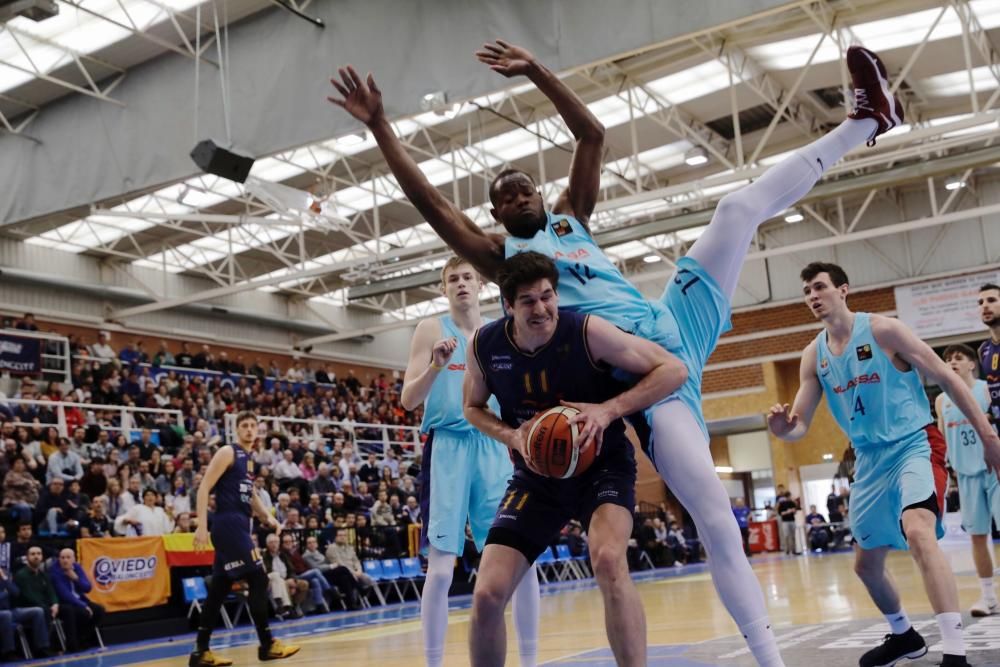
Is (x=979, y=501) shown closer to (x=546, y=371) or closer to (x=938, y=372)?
(x=938, y=372)

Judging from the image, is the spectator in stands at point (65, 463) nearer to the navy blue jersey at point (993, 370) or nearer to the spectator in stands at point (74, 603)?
the spectator in stands at point (74, 603)

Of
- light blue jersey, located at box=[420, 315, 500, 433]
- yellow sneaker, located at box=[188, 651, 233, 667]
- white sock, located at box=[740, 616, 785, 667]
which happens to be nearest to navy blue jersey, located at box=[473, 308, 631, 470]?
white sock, located at box=[740, 616, 785, 667]

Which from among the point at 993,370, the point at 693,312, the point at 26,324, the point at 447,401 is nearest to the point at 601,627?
the point at 993,370

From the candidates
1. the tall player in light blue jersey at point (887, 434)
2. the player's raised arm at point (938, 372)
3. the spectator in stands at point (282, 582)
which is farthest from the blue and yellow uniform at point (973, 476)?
the spectator in stands at point (282, 582)

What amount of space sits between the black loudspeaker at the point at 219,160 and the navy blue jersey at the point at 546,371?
907cm

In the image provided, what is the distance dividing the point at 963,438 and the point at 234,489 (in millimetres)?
6042

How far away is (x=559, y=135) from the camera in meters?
24.1

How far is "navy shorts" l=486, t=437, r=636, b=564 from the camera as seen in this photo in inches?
150

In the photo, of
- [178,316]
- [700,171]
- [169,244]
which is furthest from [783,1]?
[178,316]

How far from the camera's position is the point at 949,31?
71.3 feet

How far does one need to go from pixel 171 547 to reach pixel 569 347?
11.0 metres

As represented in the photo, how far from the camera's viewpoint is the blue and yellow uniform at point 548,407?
383 centimetres

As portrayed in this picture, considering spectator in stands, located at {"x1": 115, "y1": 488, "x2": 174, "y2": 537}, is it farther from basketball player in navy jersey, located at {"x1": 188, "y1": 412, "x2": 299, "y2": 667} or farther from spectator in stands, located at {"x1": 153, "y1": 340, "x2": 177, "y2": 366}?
spectator in stands, located at {"x1": 153, "y1": 340, "x2": 177, "y2": 366}

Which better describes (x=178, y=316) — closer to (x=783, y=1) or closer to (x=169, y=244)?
(x=169, y=244)
